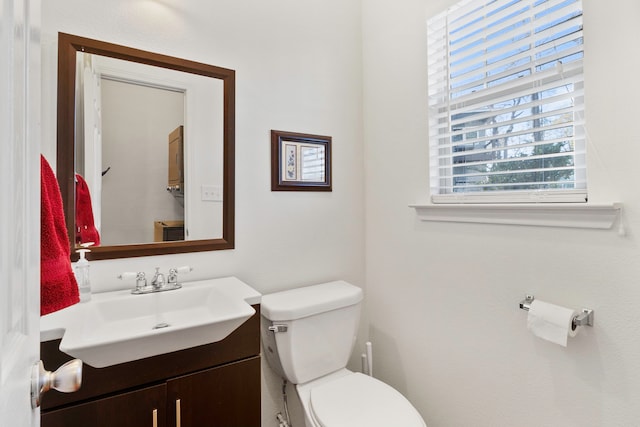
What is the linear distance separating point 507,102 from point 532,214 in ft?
1.53

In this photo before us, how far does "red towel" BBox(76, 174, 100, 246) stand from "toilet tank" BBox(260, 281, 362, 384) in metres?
0.73

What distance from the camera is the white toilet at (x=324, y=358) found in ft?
4.13

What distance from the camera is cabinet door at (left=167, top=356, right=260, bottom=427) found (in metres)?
1.07

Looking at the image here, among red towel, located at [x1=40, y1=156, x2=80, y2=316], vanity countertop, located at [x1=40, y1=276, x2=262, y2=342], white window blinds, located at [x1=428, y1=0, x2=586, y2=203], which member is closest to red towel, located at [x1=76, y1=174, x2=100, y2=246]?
vanity countertop, located at [x1=40, y1=276, x2=262, y2=342]

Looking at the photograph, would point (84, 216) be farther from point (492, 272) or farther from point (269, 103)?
point (492, 272)

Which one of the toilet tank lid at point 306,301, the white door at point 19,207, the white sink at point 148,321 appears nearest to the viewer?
the white door at point 19,207

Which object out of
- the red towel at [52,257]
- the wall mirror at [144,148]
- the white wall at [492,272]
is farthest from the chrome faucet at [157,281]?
the white wall at [492,272]

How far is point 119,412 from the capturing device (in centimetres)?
98

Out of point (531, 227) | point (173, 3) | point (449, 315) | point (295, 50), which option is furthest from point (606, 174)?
point (173, 3)

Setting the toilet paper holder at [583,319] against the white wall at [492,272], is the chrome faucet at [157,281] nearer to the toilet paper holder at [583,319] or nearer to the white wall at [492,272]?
the white wall at [492,272]

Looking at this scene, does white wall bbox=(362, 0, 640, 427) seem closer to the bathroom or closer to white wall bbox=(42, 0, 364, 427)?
the bathroom

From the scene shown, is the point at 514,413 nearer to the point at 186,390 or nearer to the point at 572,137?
the point at 572,137

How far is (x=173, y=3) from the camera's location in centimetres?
143

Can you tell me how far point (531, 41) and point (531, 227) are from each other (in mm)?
697
